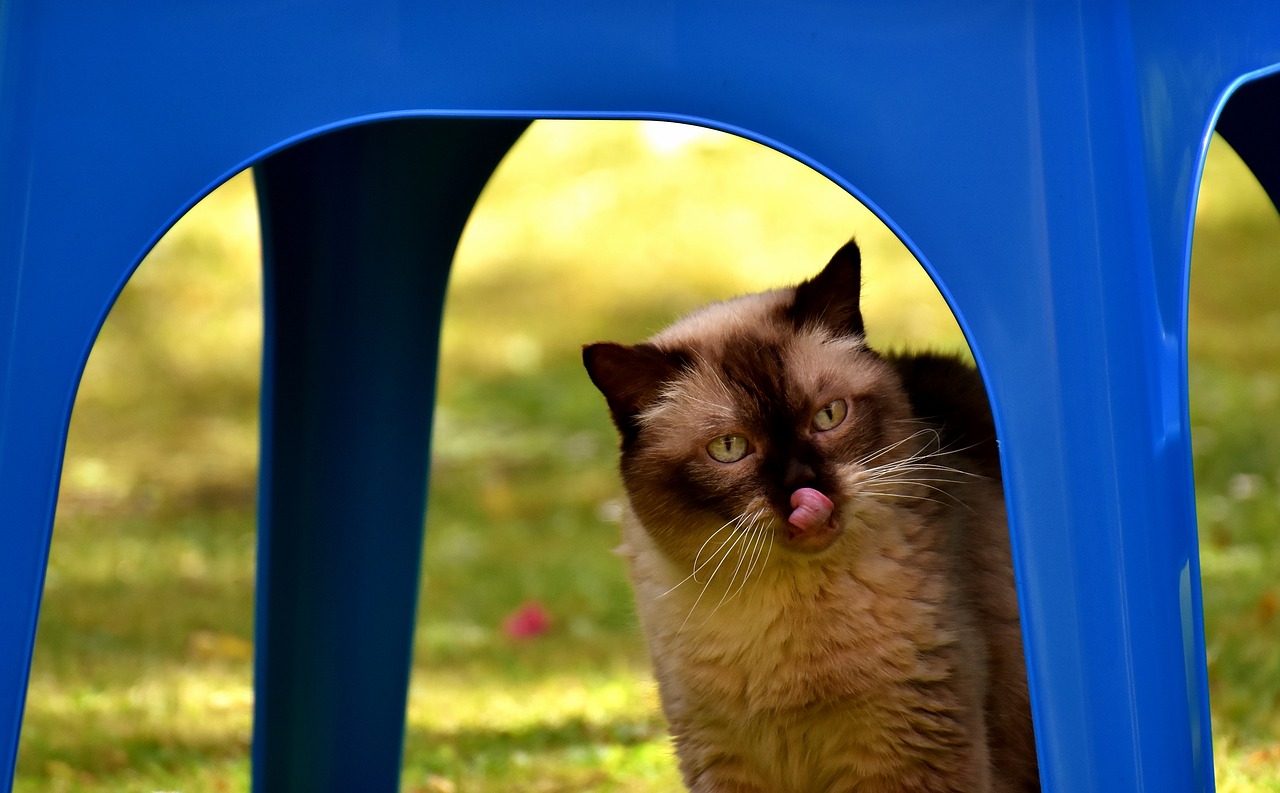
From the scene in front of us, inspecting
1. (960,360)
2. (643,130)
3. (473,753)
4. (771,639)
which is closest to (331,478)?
(473,753)

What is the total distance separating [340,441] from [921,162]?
113 centimetres

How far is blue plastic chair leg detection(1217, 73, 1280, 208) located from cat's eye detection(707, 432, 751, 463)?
74 cm

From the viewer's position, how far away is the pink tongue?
1555 millimetres

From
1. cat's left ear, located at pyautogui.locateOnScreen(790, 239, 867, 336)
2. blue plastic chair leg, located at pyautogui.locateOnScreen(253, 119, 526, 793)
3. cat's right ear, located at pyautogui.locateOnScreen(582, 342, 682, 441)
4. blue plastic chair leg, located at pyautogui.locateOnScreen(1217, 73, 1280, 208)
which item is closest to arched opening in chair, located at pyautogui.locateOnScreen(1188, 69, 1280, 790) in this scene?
blue plastic chair leg, located at pyautogui.locateOnScreen(1217, 73, 1280, 208)

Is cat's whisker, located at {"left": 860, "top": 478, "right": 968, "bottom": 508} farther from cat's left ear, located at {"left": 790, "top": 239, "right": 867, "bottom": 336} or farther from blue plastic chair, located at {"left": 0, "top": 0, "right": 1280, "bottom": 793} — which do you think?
blue plastic chair, located at {"left": 0, "top": 0, "right": 1280, "bottom": 793}

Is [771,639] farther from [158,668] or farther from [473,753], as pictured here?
[158,668]

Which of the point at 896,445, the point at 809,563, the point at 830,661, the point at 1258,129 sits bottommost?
the point at 830,661

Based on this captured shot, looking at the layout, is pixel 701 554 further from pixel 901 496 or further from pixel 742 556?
pixel 901 496

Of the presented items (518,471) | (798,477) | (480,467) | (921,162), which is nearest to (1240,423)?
(518,471)

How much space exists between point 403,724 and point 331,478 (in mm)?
395

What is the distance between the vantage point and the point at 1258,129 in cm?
186

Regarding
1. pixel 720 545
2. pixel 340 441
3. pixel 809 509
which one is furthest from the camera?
pixel 340 441

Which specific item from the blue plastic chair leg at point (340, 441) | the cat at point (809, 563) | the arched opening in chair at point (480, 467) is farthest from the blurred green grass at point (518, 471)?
the cat at point (809, 563)

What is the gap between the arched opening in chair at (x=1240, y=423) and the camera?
208 centimetres
